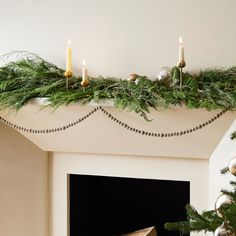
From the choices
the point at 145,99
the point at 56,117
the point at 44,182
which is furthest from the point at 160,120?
the point at 44,182

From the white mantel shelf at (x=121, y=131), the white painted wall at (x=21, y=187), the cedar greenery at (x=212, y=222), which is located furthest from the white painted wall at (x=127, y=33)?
the cedar greenery at (x=212, y=222)

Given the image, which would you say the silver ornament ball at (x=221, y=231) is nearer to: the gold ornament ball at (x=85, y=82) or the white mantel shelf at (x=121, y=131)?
the white mantel shelf at (x=121, y=131)

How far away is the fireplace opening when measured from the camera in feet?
7.77

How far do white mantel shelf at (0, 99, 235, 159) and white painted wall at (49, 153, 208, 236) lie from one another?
95mm

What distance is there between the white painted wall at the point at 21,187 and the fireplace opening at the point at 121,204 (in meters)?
0.14

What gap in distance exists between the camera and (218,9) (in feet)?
6.06

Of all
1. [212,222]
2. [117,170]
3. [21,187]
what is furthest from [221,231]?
[21,187]

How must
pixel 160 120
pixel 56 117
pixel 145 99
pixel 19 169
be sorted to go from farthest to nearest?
1. pixel 19 169
2. pixel 56 117
3. pixel 160 120
4. pixel 145 99

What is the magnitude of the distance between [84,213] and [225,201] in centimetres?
91

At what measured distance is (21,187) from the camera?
2.39 meters

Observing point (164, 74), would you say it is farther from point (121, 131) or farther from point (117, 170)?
point (117, 170)

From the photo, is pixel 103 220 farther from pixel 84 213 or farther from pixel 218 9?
pixel 218 9

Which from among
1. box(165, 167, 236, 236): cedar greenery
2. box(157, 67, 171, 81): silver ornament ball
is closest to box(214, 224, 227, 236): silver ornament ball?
box(165, 167, 236, 236): cedar greenery

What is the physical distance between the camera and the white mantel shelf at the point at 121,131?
6.08 feet
